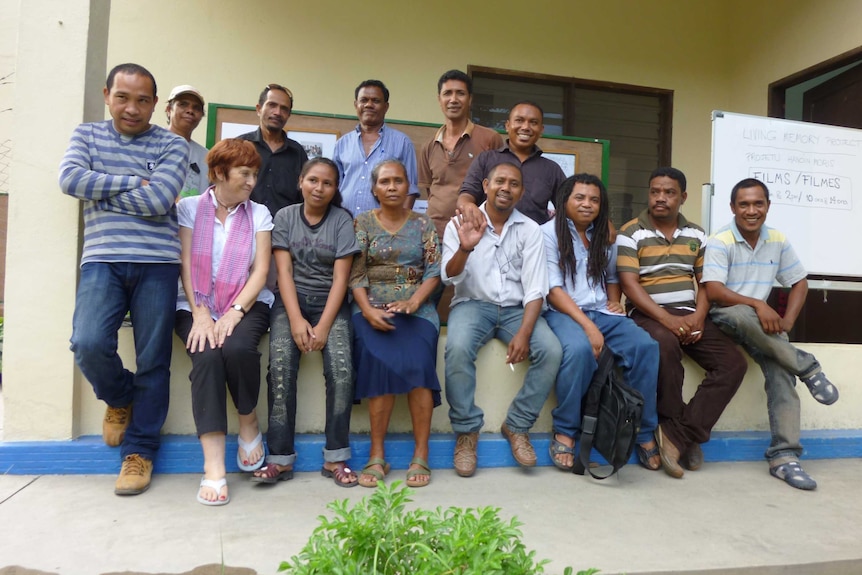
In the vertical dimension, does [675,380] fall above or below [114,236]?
below

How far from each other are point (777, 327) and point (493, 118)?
3500 millimetres

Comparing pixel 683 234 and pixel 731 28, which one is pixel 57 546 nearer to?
pixel 683 234

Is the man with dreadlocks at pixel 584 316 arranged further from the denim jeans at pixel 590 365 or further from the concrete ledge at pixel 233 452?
the concrete ledge at pixel 233 452

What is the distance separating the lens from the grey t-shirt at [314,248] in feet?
10.0

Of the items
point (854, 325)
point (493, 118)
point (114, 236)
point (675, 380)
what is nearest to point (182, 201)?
point (114, 236)

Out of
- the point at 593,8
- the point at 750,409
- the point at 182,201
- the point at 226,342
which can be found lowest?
the point at 750,409

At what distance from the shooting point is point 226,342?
8.93 feet

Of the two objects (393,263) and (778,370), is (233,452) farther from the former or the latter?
(778,370)

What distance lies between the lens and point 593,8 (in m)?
6.06

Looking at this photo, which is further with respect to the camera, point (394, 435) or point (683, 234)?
point (683, 234)

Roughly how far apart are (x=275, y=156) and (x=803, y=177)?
3.60 metres

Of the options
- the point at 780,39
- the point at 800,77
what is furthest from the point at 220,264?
the point at 780,39

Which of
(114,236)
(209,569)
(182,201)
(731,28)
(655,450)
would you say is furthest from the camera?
(731,28)

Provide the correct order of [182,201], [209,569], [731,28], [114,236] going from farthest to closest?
[731,28] → [182,201] → [114,236] → [209,569]
